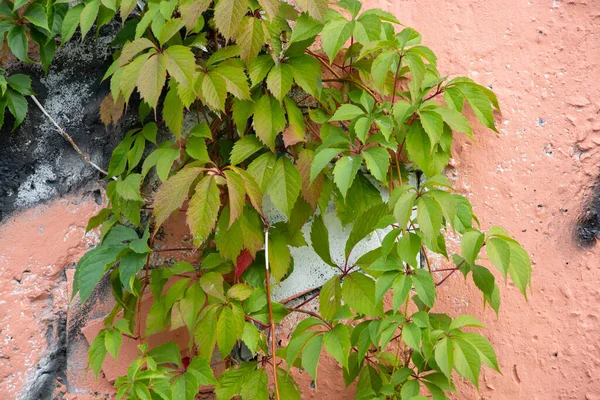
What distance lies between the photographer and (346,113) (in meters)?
1.16

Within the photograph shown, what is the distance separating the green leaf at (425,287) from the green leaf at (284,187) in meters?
0.27

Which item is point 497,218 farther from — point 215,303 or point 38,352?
point 38,352

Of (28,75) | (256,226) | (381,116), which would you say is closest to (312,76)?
(381,116)

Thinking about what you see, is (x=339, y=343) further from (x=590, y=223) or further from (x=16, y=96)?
(x=16, y=96)

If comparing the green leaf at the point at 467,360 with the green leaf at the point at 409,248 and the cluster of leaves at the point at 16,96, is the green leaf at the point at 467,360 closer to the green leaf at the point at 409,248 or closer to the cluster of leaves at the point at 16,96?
the green leaf at the point at 409,248

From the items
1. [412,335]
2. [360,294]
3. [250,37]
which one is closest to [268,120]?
[250,37]

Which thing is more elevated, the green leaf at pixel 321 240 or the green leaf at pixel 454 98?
the green leaf at pixel 454 98

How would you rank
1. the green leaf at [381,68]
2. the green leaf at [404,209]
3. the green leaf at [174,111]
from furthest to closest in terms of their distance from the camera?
the green leaf at [174,111]
the green leaf at [381,68]
the green leaf at [404,209]

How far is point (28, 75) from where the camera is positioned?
1.49 m

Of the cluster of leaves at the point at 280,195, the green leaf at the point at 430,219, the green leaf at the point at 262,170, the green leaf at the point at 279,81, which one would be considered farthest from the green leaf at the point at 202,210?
the green leaf at the point at 430,219

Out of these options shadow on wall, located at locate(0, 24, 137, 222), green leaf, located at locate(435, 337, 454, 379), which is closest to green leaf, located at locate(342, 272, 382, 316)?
green leaf, located at locate(435, 337, 454, 379)

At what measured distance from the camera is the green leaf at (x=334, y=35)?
115cm

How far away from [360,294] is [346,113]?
1.09 ft

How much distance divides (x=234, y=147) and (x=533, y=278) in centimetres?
68
